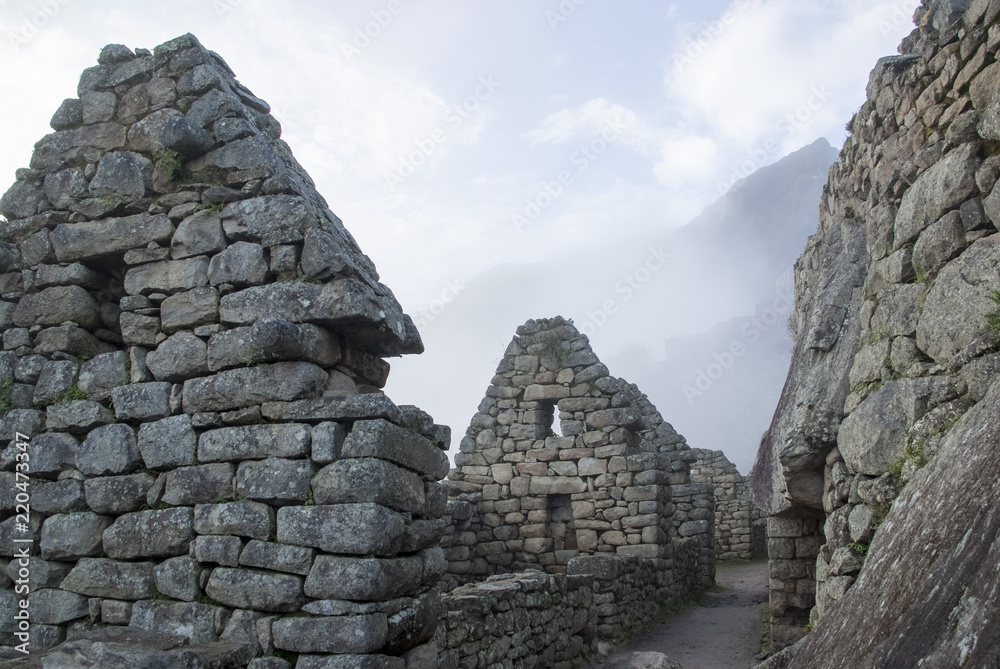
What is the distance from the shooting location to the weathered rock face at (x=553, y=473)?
464 inches

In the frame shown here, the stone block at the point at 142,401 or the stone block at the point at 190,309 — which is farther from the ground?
the stone block at the point at 190,309

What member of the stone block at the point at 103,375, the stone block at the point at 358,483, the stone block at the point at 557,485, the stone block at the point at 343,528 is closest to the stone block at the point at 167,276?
the stone block at the point at 103,375

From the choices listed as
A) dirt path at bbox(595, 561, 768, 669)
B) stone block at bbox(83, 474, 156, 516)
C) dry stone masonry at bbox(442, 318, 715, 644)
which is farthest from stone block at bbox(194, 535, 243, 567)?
dry stone masonry at bbox(442, 318, 715, 644)

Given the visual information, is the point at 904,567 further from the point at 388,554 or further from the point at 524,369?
the point at 524,369

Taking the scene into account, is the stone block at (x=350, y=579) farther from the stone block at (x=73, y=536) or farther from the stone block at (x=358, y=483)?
the stone block at (x=73, y=536)

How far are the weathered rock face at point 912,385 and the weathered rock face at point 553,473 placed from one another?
4.69 m

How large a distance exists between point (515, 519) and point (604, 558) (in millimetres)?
2290

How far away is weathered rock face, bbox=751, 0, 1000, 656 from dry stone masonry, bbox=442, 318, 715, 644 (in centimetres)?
463

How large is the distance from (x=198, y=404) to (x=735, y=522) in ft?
61.9

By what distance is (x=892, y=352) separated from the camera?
495cm

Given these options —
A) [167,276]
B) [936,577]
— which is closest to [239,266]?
[167,276]

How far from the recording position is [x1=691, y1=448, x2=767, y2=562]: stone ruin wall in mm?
20688

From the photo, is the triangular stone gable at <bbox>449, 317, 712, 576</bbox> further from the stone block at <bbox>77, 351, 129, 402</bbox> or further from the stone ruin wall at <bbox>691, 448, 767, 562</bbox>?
the stone ruin wall at <bbox>691, 448, 767, 562</bbox>

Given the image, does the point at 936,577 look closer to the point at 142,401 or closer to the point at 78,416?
the point at 142,401
